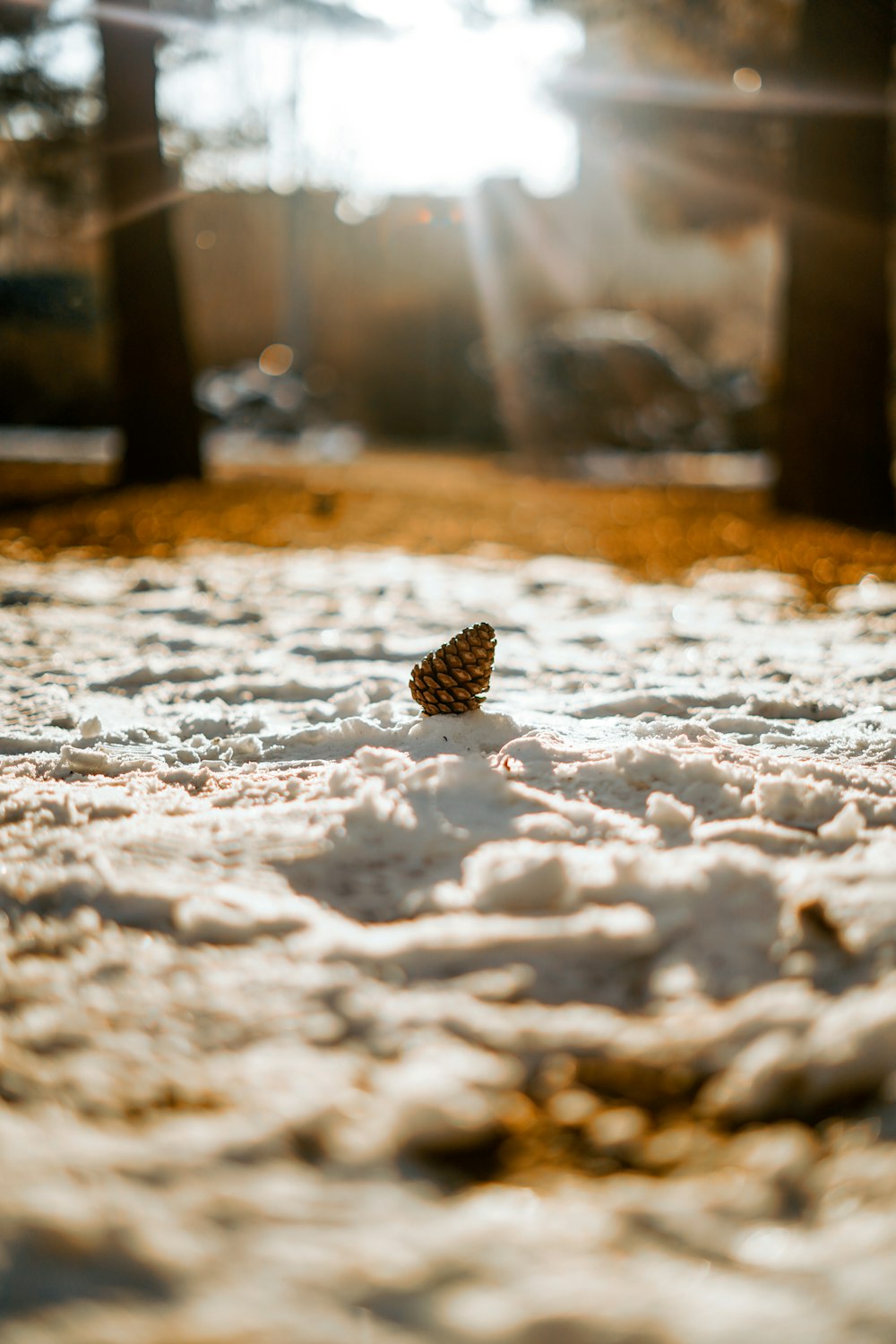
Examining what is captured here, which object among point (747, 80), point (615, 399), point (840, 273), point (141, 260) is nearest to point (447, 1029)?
point (840, 273)

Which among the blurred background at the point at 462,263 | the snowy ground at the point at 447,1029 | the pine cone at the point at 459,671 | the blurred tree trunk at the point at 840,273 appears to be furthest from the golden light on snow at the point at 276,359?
the snowy ground at the point at 447,1029

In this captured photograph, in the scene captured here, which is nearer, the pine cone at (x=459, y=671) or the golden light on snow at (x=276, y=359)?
the pine cone at (x=459, y=671)

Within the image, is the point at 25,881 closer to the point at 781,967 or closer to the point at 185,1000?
the point at 185,1000

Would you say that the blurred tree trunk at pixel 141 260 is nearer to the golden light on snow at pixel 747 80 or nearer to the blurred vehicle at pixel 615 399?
the golden light on snow at pixel 747 80

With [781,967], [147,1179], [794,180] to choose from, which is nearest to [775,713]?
[781,967]

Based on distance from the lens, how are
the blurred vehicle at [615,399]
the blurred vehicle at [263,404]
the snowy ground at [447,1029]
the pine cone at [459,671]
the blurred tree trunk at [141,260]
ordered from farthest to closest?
1. the blurred vehicle at [263,404]
2. the blurred vehicle at [615,399]
3. the blurred tree trunk at [141,260]
4. the pine cone at [459,671]
5. the snowy ground at [447,1029]
